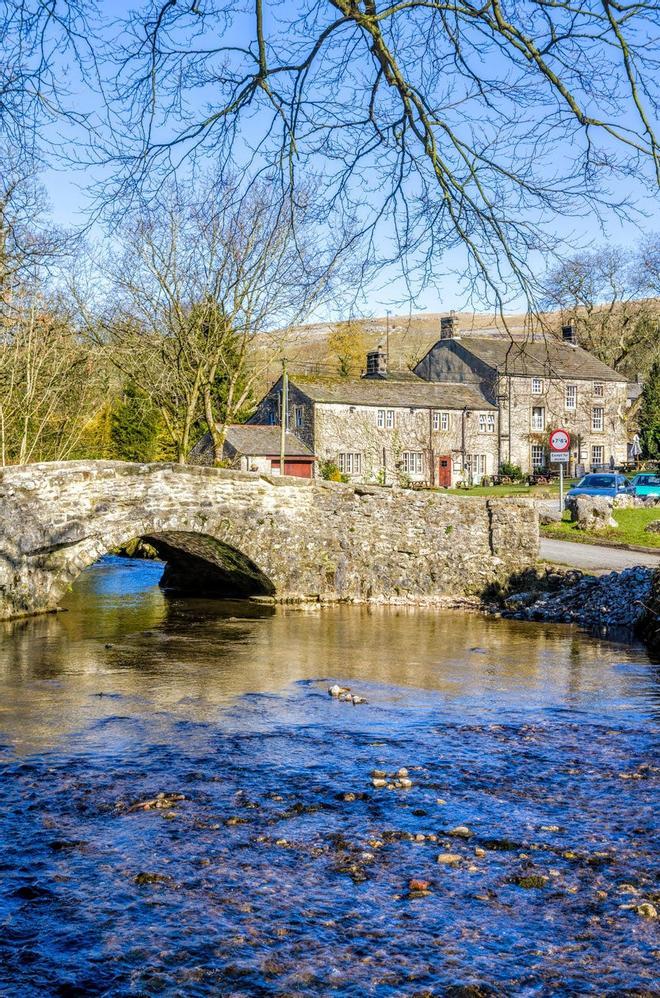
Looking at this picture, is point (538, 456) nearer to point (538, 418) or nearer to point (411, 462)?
point (538, 418)

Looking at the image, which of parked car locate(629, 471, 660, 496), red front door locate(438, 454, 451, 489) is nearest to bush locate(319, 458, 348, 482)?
red front door locate(438, 454, 451, 489)

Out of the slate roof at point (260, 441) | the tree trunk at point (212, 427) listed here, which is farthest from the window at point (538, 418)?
the tree trunk at point (212, 427)

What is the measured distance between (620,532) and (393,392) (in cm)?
2735

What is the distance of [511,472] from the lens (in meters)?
54.3

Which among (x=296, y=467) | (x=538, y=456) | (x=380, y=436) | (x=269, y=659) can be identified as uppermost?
(x=380, y=436)

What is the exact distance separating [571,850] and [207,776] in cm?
288

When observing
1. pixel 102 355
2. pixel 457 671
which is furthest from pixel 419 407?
pixel 457 671

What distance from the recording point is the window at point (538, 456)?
56.8 m

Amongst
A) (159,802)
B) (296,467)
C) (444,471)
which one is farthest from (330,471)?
(159,802)

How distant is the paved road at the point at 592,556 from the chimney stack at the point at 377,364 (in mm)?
31614

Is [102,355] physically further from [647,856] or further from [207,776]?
[647,856]

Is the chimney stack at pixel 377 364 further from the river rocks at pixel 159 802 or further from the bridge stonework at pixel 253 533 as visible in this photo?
the river rocks at pixel 159 802

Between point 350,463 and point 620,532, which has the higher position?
point 350,463

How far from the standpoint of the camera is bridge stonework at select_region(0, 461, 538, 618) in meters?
15.5
